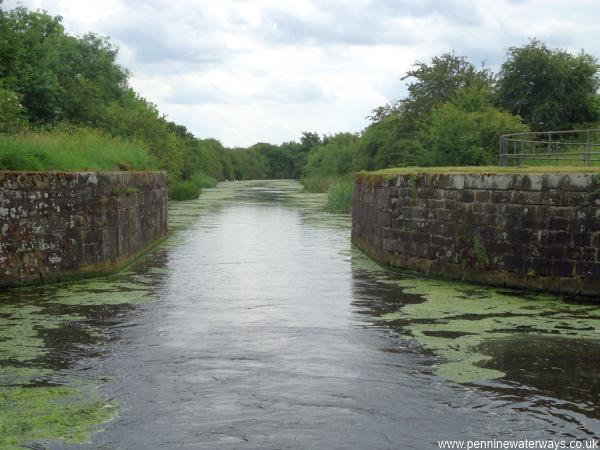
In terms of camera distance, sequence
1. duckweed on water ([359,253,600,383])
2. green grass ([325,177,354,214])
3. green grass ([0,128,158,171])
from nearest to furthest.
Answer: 1. duckweed on water ([359,253,600,383])
2. green grass ([0,128,158,171])
3. green grass ([325,177,354,214])

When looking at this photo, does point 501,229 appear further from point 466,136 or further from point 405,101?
point 405,101

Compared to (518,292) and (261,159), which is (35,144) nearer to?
(518,292)

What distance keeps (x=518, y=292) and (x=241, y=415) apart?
6.71 meters

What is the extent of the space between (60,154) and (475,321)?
8.09 metres

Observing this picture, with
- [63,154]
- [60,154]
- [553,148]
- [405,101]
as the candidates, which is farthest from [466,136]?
[60,154]

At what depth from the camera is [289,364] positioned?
24.8ft

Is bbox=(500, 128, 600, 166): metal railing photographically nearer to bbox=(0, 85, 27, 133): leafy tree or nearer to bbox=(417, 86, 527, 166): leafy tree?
bbox=(417, 86, 527, 166): leafy tree

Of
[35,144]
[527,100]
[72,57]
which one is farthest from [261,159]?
[35,144]

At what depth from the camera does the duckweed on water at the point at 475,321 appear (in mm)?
7895

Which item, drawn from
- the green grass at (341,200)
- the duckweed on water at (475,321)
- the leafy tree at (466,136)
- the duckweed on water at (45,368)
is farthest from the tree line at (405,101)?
the duckweed on water at (475,321)

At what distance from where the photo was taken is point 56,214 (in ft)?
40.1

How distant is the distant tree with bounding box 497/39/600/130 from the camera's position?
32969mm

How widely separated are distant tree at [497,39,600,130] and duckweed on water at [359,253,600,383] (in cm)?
2292

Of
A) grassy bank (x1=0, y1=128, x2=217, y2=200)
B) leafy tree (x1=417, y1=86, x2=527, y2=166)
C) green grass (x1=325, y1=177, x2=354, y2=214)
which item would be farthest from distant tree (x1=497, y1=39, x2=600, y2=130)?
grassy bank (x1=0, y1=128, x2=217, y2=200)
